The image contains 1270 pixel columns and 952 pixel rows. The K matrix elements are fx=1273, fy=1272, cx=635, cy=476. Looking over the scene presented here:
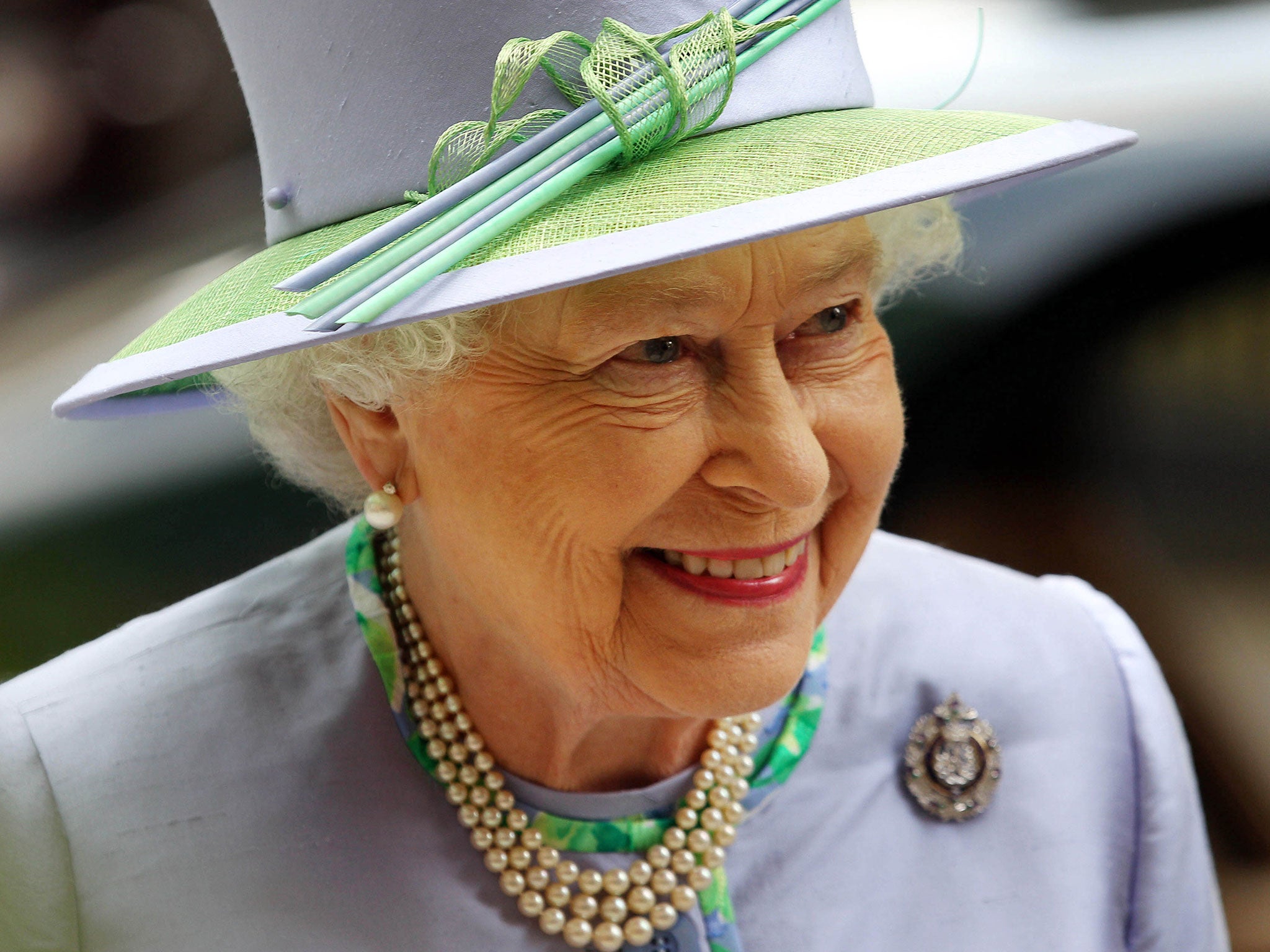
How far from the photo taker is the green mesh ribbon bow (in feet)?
2.81

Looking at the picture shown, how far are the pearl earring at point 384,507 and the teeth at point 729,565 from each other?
25 cm

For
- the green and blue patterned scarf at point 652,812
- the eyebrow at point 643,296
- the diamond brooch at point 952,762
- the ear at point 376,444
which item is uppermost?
the eyebrow at point 643,296

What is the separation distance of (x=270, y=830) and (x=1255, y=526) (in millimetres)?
1363

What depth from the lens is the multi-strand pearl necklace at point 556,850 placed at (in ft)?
3.98

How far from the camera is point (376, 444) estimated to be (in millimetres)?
1131

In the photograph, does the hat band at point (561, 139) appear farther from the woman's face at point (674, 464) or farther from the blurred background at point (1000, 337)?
the blurred background at point (1000, 337)

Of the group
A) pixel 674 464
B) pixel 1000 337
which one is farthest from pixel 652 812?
pixel 1000 337

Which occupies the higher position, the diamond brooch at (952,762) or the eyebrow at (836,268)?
the eyebrow at (836,268)

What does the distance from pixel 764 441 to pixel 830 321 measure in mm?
159

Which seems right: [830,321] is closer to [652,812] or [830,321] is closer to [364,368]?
[364,368]

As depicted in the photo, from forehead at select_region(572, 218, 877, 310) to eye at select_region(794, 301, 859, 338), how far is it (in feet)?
0.19

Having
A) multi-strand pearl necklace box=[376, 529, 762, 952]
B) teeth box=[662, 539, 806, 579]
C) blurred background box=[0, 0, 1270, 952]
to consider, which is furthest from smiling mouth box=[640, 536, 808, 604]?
blurred background box=[0, 0, 1270, 952]

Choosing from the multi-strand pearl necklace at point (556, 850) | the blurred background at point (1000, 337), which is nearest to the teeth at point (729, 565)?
the multi-strand pearl necklace at point (556, 850)

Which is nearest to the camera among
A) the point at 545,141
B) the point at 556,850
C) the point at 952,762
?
the point at 545,141
